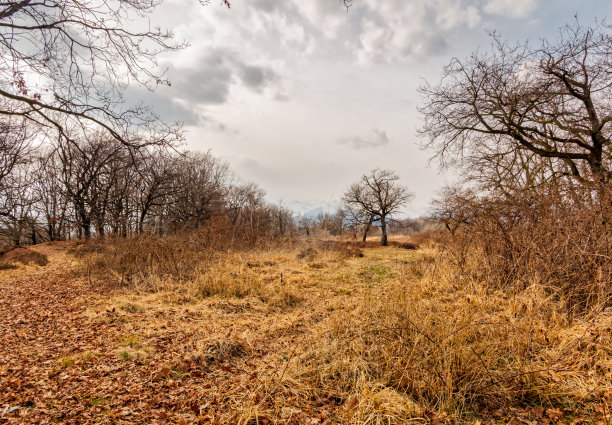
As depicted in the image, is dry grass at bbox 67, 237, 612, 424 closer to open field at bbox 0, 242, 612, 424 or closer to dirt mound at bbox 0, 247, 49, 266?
open field at bbox 0, 242, 612, 424

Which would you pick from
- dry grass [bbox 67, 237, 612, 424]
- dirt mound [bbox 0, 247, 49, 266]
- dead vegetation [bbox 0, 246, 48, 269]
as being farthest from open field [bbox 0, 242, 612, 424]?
dirt mound [bbox 0, 247, 49, 266]

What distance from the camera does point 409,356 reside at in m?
2.98

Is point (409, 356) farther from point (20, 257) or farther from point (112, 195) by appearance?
point (112, 195)

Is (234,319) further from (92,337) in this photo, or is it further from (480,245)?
(480,245)

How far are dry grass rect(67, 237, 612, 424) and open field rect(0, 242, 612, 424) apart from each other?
0.06 ft

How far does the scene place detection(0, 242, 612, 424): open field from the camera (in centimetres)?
247

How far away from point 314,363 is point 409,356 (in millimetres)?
1083

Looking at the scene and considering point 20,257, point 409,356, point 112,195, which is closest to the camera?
point 409,356

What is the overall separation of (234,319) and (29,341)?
120 inches

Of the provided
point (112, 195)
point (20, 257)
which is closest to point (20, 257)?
point (20, 257)

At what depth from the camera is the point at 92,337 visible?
14.1ft

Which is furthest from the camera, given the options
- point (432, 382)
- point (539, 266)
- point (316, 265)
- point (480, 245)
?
point (316, 265)

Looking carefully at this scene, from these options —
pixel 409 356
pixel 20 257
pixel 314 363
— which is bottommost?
pixel 314 363

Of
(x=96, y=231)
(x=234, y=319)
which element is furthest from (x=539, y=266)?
(x=96, y=231)
